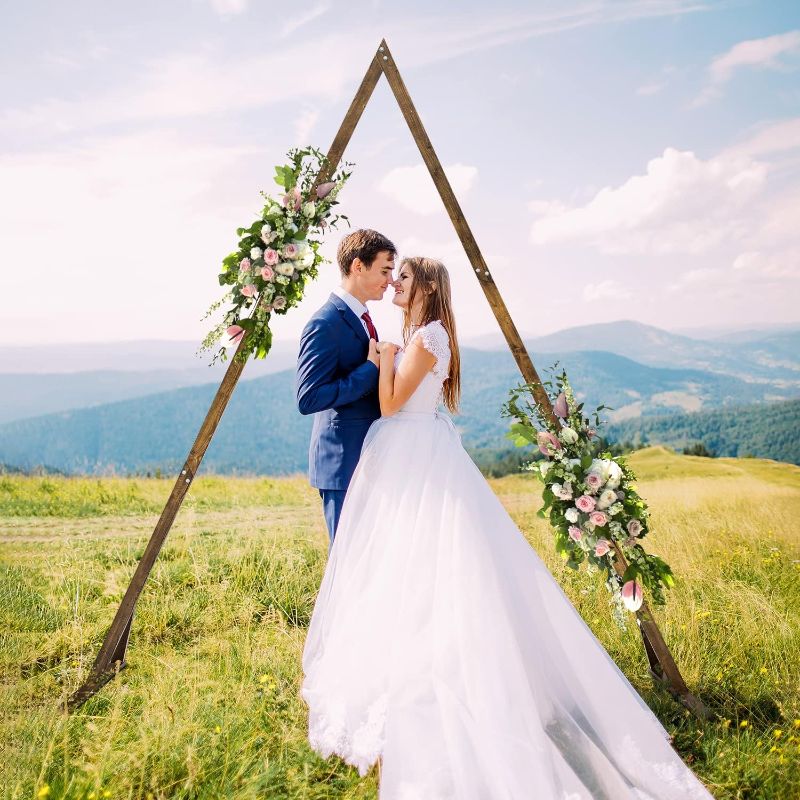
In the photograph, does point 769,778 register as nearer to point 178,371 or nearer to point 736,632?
point 736,632

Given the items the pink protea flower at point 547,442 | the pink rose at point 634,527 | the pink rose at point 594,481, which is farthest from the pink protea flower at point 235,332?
the pink rose at point 634,527

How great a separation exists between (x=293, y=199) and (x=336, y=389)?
136cm

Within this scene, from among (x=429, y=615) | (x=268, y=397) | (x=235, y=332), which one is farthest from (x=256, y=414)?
(x=429, y=615)

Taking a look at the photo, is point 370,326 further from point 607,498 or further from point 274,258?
point 607,498

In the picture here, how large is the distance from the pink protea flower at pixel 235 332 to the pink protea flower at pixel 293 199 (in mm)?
850

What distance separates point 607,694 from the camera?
359 centimetres

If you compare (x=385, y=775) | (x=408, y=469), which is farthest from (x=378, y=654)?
(x=408, y=469)

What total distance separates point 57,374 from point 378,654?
189555 mm

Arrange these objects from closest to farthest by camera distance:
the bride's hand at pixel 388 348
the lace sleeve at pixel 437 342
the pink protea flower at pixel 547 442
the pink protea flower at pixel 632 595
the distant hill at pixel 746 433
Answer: the lace sleeve at pixel 437 342 → the bride's hand at pixel 388 348 → the pink protea flower at pixel 632 595 → the pink protea flower at pixel 547 442 → the distant hill at pixel 746 433

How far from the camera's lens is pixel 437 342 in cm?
378

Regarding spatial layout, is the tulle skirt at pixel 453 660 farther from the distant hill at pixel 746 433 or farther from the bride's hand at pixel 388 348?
the distant hill at pixel 746 433

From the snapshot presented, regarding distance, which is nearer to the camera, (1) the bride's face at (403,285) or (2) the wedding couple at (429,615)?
(2) the wedding couple at (429,615)

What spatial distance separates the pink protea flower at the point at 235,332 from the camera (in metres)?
4.23

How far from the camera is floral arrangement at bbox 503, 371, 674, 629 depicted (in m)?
4.11
